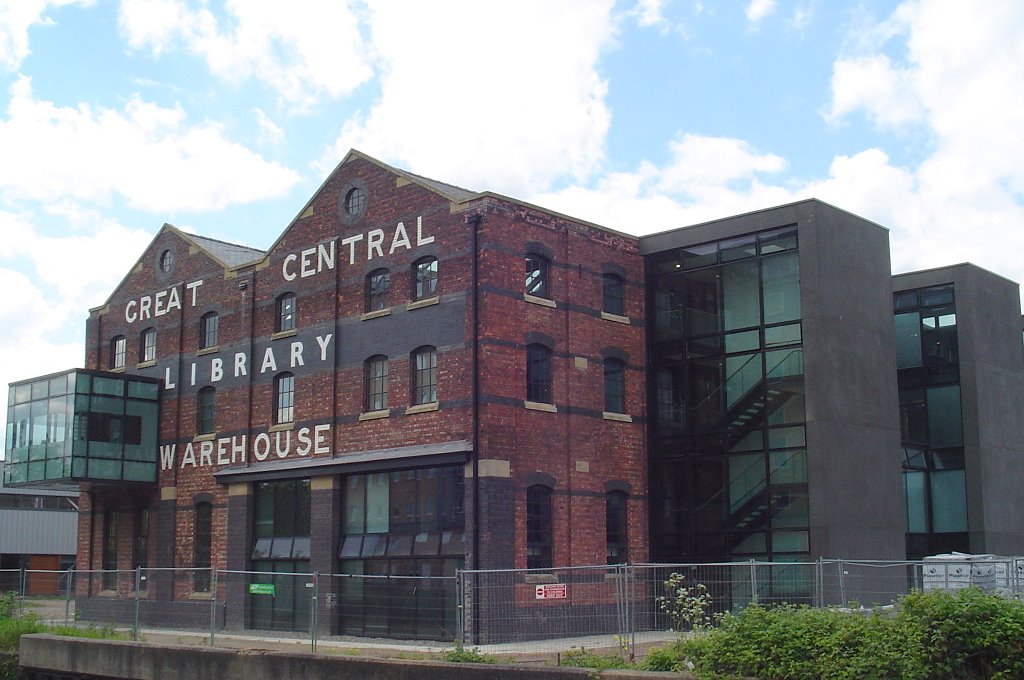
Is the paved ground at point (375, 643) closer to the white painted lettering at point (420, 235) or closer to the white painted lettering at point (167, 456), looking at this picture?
the white painted lettering at point (167, 456)

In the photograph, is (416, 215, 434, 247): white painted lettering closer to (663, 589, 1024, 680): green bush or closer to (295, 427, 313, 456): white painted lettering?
(295, 427, 313, 456): white painted lettering

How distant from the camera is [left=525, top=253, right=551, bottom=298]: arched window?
87.6 feet

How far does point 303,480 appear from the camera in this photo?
28953mm

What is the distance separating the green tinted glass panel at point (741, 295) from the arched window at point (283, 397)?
1118 cm

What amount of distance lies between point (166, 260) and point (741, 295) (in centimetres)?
1794

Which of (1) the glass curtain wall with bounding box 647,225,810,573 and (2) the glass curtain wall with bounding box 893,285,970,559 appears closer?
(1) the glass curtain wall with bounding box 647,225,810,573

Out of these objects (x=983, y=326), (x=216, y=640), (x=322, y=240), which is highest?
(x=322, y=240)

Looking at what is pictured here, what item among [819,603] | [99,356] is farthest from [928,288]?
[99,356]

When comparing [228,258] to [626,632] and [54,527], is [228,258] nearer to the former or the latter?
[626,632]

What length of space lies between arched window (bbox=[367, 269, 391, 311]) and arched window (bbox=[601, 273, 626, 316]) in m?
5.30

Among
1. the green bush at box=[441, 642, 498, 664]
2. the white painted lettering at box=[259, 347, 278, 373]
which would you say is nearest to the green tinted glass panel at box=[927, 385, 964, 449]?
the white painted lettering at box=[259, 347, 278, 373]

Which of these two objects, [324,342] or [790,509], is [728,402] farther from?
[324,342]

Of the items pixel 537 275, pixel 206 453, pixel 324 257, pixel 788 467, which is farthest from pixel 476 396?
pixel 206 453

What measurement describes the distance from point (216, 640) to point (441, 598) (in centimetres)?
464
